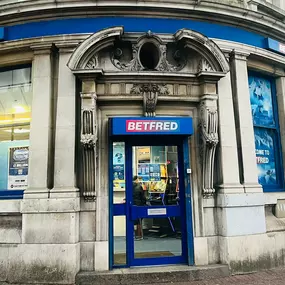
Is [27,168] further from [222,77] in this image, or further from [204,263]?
[222,77]

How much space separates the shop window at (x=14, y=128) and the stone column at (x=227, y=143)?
447 centimetres

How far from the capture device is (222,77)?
6.86m

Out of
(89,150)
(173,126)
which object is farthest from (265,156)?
(89,150)

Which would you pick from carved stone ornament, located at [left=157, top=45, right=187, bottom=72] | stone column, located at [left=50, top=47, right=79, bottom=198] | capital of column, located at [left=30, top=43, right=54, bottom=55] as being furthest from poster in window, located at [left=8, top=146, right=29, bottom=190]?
carved stone ornament, located at [left=157, top=45, right=187, bottom=72]

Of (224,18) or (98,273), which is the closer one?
(98,273)

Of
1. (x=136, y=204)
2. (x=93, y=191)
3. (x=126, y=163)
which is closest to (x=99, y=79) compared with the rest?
(x=126, y=163)

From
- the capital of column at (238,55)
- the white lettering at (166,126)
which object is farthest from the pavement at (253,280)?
the capital of column at (238,55)

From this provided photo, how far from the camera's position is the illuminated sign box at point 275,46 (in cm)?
786

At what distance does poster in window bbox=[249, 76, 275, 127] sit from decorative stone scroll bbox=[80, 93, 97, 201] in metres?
4.39

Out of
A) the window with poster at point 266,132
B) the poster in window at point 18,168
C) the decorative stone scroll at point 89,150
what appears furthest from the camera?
the window with poster at point 266,132

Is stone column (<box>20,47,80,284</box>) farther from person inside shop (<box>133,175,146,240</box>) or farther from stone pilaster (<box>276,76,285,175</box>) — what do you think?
stone pilaster (<box>276,76,285,175</box>)

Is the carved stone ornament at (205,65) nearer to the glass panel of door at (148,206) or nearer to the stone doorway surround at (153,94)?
the stone doorway surround at (153,94)

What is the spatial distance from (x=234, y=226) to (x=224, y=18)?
4897 millimetres

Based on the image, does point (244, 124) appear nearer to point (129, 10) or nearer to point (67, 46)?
point (129, 10)
